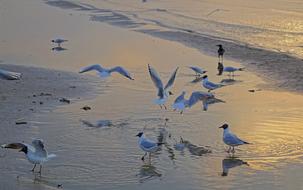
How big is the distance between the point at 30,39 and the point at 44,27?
12.7 ft

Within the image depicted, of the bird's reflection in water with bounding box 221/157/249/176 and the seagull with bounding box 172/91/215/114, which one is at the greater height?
the seagull with bounding box 172/91/215/114

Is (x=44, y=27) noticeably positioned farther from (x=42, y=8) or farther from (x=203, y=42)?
(x=42, y=8)

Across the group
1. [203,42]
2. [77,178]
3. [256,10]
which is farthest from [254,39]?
[77,178]

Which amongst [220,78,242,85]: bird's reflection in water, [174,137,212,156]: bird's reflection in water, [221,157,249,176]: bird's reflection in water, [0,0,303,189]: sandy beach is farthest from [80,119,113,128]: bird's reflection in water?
[220,78,242,85]: bird's reflection in water

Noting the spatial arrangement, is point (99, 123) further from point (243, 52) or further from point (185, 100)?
point (243, 52)

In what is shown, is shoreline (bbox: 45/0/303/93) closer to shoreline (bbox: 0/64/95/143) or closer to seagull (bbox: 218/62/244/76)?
seagull (bbox: 218/62/244/76)

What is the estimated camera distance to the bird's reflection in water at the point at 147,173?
27.9ft

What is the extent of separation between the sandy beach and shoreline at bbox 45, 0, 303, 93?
51 mm

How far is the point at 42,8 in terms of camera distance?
3381 cm

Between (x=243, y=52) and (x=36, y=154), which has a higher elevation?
(x=243, y=52)

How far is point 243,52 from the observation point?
2095 centimetres

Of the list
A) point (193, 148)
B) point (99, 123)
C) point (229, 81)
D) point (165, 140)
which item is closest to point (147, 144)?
point (193, 148)

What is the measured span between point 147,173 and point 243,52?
1280 cm

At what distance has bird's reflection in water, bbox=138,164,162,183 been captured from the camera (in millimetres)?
8508
